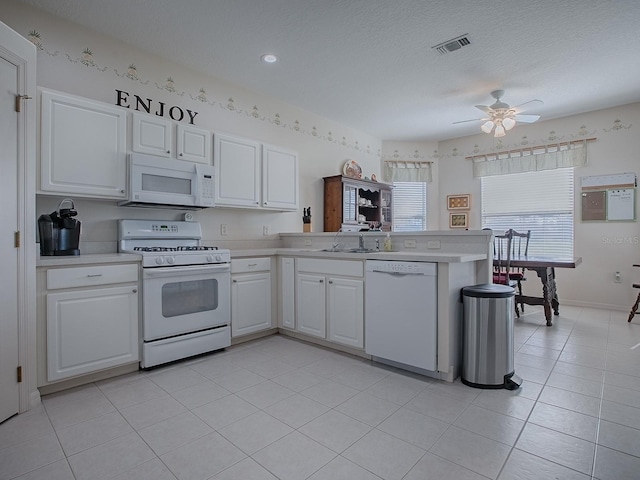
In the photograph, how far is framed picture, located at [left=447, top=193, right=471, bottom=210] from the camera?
6.05 meters

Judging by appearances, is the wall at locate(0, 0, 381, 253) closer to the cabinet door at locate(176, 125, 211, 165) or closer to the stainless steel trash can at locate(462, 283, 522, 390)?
the cabinet door at locate(176, 125, 211, 165)

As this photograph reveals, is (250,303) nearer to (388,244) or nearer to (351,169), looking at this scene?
(388,244)

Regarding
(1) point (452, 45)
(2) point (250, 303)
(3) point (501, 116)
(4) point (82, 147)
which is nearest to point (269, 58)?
(1) point (452, 45)

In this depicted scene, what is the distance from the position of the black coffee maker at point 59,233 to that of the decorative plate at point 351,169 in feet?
11.9

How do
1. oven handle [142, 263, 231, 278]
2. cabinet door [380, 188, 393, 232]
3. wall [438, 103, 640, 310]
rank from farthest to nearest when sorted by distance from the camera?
cabinet door [380, 188, 393, 232]
wall [438, 103, 640, 310]
oven handle [142, 263, 231, 278]

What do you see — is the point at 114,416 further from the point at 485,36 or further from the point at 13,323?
the point at 485,36

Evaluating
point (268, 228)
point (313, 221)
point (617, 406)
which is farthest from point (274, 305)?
point (617, 406)

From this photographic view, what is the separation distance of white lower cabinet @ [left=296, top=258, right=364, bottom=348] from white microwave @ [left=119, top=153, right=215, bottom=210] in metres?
1.11

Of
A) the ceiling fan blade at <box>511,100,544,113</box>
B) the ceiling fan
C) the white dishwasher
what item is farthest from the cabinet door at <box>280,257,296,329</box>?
the ceiling fan blade at <box>511,100,544,113</box>

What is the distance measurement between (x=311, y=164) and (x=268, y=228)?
1.22 meters

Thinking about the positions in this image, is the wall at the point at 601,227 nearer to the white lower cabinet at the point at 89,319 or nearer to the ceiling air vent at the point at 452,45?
the ceiling air vent at the point at 452,45

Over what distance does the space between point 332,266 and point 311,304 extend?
0.46 meters

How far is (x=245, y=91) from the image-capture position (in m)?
4.07

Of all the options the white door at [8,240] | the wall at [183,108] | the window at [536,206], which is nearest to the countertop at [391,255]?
the wall at [183,108]
